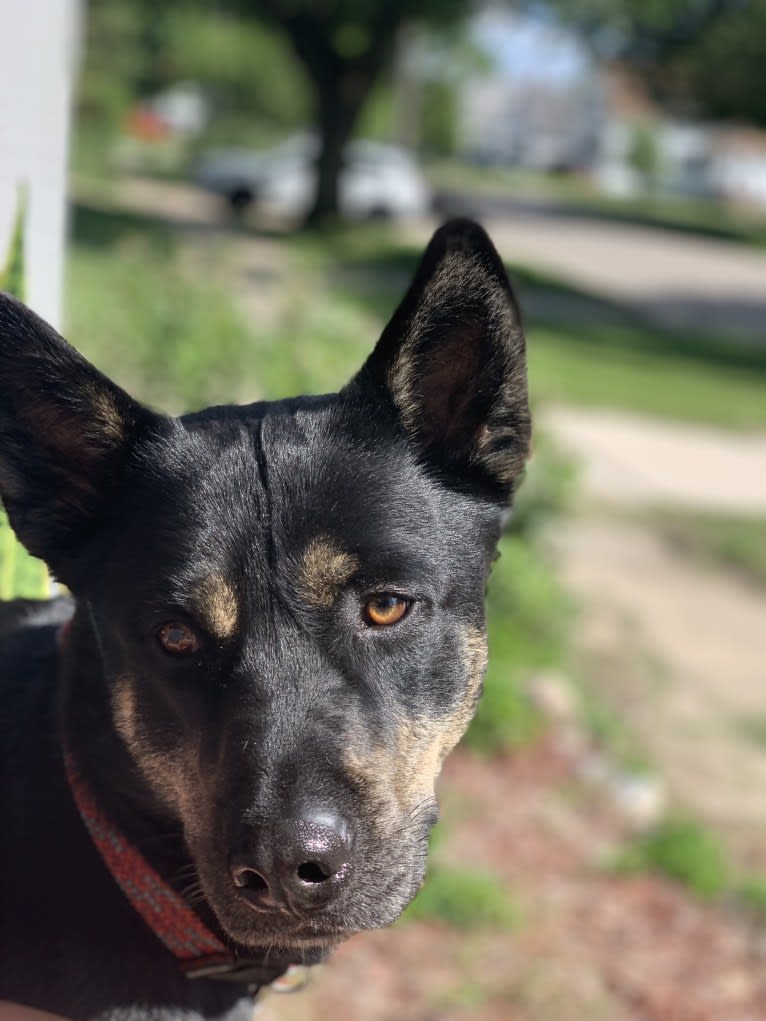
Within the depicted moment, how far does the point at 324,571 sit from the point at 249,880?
1.82 ft

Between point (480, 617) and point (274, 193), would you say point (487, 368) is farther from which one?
point (274, 193)

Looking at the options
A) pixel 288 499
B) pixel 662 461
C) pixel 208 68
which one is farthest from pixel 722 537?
pixel 208 68

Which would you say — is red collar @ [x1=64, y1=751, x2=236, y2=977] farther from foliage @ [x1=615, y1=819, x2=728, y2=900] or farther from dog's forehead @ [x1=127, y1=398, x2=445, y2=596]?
foliage @ [x1=615, y1=819, x2=728, y2=900]

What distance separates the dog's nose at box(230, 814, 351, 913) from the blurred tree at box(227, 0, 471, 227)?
29128 mm

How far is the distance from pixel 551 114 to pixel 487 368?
4724 inches

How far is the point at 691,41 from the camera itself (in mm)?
31609

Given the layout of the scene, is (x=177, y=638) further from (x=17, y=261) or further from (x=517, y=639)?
(x=517, y=639)

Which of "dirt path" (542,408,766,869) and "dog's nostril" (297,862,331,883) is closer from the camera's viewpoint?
"dog's nostril" (297,862,331,883)

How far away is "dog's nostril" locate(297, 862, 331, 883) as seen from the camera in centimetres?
Answer: 214

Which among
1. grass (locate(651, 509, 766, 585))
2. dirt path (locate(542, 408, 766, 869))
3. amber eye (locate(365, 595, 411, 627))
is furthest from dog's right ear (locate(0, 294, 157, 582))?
grass (locate(651, 509, 766, 585))

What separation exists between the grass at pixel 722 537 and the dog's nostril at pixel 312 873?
25.5 feet

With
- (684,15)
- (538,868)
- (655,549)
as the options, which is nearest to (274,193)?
(684,15)

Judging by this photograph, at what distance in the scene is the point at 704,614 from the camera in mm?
8688

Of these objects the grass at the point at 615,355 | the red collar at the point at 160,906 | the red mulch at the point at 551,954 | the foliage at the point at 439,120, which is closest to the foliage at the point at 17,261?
the red collar at the point at 160,906
